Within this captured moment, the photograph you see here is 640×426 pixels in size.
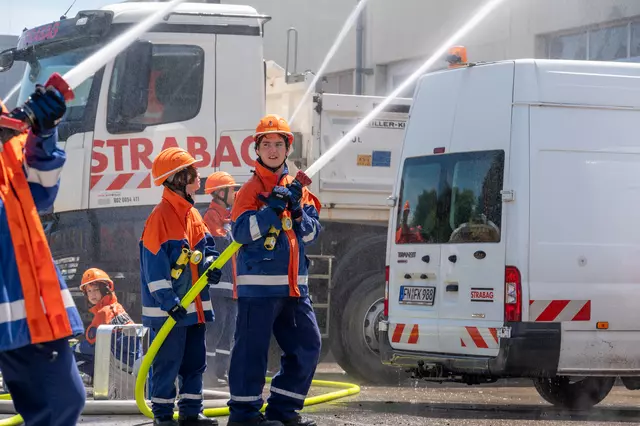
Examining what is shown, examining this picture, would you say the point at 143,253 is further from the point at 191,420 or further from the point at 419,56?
the point at 419,56

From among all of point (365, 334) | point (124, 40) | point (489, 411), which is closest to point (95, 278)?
point (124, 40)

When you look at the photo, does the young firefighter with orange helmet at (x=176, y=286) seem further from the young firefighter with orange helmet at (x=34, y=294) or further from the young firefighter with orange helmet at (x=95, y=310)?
the young firefighter with orange helmet at (x=34, y=294)

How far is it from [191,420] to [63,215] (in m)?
3.72

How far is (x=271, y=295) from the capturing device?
6.58m

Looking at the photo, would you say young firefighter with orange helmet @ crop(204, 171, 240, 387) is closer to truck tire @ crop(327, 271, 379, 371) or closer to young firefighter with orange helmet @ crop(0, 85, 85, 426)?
truck tire @ crop(327, 271, 379, 371)

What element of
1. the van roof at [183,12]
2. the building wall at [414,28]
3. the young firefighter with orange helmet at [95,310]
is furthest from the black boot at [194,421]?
the building wall at [414,28]

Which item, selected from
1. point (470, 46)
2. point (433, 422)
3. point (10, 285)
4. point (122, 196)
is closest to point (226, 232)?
point (122, 196)

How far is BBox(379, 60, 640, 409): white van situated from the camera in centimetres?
771

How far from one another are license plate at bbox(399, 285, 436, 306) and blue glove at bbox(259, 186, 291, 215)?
2219 mm

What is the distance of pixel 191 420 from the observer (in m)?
6.76

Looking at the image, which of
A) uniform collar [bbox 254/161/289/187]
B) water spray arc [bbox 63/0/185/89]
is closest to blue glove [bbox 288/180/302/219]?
uniform collar [bbox 254/161/289/187]

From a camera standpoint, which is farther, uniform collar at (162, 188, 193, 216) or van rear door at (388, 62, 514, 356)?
van rear door at (388, 62, 514, 356)

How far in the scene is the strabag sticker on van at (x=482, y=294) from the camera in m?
7.84

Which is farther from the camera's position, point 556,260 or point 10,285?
point 556,260
